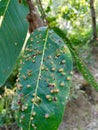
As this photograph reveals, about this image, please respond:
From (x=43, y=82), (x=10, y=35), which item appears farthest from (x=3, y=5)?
(x=43, y=82)

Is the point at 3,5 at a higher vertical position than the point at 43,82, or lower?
higher

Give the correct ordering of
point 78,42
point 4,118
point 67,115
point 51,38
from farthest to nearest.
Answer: point 78,42 < point 67,115 < point 4,118 < point 51,38

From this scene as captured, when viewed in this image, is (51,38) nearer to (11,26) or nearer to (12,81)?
(11,26)

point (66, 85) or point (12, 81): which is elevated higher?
A: point (66, 85)

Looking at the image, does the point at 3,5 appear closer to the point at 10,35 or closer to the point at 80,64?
the point at 10,35

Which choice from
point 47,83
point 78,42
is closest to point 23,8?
point 47,83
